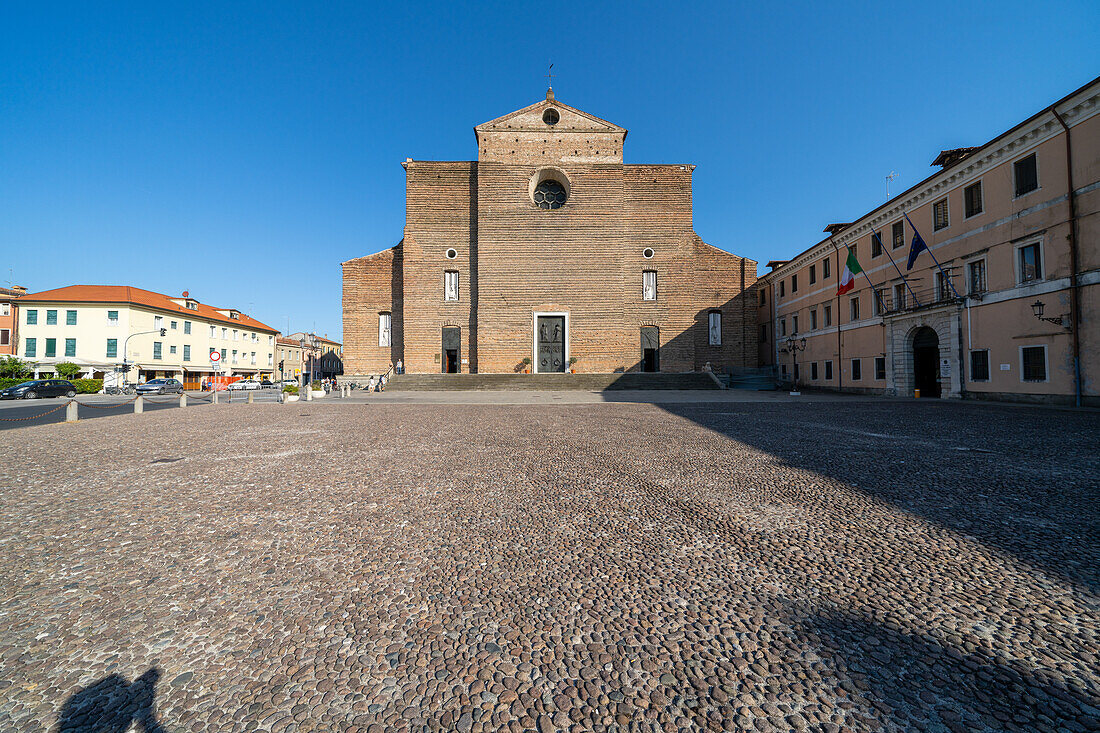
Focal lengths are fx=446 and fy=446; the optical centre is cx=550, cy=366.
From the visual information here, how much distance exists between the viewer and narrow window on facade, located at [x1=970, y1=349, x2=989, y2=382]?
17.1 m

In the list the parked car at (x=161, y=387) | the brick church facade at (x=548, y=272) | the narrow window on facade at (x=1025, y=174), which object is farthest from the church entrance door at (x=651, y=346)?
the parked car at (x=161, y=387)

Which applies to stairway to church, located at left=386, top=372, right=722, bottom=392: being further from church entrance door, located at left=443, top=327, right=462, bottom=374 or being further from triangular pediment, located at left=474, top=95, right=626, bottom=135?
triangular pediment, located at left=474, top=95, right=626, bottom=135

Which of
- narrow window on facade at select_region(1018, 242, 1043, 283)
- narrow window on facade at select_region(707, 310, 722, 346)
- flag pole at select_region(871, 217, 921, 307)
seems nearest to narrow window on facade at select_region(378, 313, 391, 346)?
narrow window on facade at select_region(707, 310, 722, 346)

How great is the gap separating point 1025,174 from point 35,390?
1897 inches

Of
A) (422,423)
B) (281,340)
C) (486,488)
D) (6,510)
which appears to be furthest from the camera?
(281,340)

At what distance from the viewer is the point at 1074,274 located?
1388cm

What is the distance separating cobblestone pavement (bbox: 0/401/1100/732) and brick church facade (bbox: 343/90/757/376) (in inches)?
1065

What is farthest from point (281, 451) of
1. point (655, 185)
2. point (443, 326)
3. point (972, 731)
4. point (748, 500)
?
point (655, 185)

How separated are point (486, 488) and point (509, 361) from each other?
2750cm

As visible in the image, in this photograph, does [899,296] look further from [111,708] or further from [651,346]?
[111,708]

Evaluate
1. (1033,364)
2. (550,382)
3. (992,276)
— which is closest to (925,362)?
(992,276)

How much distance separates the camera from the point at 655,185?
1307 inches

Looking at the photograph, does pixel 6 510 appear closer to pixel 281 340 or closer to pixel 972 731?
pixel 972 731

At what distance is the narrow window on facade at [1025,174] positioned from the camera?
1516 centimetres
